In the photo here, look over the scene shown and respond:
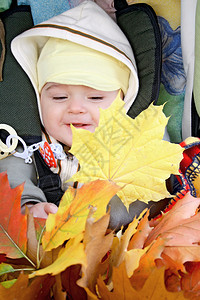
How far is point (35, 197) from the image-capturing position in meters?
0.77

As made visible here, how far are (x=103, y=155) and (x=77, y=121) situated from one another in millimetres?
417

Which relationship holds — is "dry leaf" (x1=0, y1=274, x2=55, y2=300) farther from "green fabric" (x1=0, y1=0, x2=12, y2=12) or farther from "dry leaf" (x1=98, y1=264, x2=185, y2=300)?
"green fabric" (x1=0, y1=0, x2=12, y2=12)

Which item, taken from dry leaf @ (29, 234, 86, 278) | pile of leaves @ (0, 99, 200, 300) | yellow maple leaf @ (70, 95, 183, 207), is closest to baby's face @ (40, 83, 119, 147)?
yellow maple leaf @ (70, 95, 183, 207)

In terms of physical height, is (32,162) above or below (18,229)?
below

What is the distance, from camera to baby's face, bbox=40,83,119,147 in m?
0.89

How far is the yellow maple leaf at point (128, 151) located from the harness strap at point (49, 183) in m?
0.35

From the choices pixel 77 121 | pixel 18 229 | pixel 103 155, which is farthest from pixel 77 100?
pixel 18 229

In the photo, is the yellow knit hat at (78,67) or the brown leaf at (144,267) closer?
the brown leaf at (144,267)

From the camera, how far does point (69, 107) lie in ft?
A: 2.92

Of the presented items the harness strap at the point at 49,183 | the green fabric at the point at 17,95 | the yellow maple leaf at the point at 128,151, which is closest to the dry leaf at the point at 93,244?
the yellow maple leaf at the point at 128,151

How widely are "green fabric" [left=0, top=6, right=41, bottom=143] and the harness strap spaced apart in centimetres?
8

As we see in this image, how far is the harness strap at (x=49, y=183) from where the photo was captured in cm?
86

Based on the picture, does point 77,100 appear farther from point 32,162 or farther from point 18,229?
point 18,229

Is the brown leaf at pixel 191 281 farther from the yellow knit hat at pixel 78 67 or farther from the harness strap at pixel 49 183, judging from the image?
the yellow knit hat at pixel 78 67
